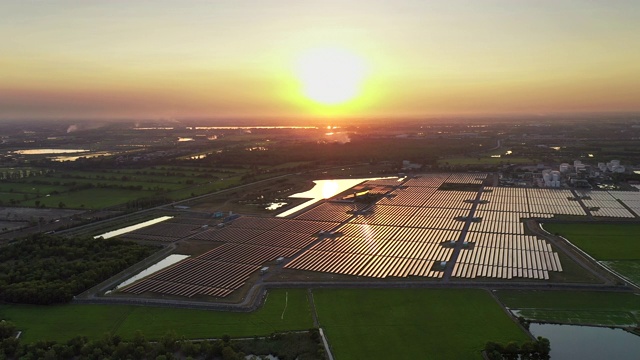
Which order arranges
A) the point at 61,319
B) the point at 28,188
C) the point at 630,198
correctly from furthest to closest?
the point at 28,188, the point at 630,198, the point at 61,319

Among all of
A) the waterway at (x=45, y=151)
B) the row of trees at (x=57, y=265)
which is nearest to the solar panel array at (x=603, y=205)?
the row of trees at (x=57, y=265)

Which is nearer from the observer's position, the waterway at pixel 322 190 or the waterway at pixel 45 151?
the waterway at pixel 322 190

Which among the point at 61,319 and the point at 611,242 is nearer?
the point at 61,319

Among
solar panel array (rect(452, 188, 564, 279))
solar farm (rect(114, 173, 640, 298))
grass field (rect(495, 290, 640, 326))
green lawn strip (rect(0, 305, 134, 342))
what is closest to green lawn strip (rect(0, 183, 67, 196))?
solar farm (rect(114, 173, 640, 298))

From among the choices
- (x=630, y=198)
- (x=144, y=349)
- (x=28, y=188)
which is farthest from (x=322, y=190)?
(x=144, y=349)

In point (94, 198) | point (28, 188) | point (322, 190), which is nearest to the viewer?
point (94, 198)

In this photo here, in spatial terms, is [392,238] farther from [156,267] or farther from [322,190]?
[322,190]

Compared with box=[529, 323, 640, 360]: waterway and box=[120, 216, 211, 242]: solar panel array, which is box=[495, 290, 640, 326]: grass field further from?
box=[120, 216, 211, 242]: solar panel array

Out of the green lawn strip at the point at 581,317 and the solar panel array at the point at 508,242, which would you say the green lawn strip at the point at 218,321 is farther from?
the green lawn strip at the point at 581,317
